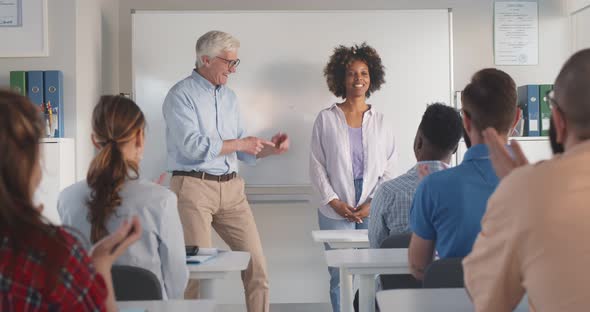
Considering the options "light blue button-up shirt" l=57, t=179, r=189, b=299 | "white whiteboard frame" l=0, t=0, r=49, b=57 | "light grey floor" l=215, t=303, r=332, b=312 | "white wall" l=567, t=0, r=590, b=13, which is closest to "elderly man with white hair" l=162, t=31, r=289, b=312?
"white whiteboard frame" l=0, t=0, r=49, b=57

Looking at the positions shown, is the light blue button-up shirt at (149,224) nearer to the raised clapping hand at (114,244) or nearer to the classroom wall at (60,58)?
the raised clapping hand at (114,244)

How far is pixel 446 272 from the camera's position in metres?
2.13

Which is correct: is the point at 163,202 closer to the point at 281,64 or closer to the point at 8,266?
the point at 8,266

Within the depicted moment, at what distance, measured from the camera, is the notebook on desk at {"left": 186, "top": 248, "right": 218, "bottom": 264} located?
8.97 ft

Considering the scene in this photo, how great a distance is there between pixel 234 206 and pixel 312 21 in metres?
1.63

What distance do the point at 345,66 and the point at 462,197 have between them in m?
2.76

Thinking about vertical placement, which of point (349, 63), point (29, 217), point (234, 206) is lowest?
point (234, 206)

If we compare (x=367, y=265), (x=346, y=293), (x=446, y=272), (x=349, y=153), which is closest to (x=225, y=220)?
(x=349, y=153)

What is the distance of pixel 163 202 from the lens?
2.40 meters

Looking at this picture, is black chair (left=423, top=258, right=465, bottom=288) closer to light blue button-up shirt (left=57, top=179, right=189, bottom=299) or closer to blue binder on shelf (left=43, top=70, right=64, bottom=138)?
light blue button-up shirt (left=57, top=179, right=189, bottom=299)

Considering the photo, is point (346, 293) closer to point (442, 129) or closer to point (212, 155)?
point (442, 129)

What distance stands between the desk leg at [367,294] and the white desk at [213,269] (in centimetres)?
46

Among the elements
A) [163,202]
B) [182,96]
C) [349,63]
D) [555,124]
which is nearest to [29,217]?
[555,124]

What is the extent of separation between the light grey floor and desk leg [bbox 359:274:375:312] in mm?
2547
